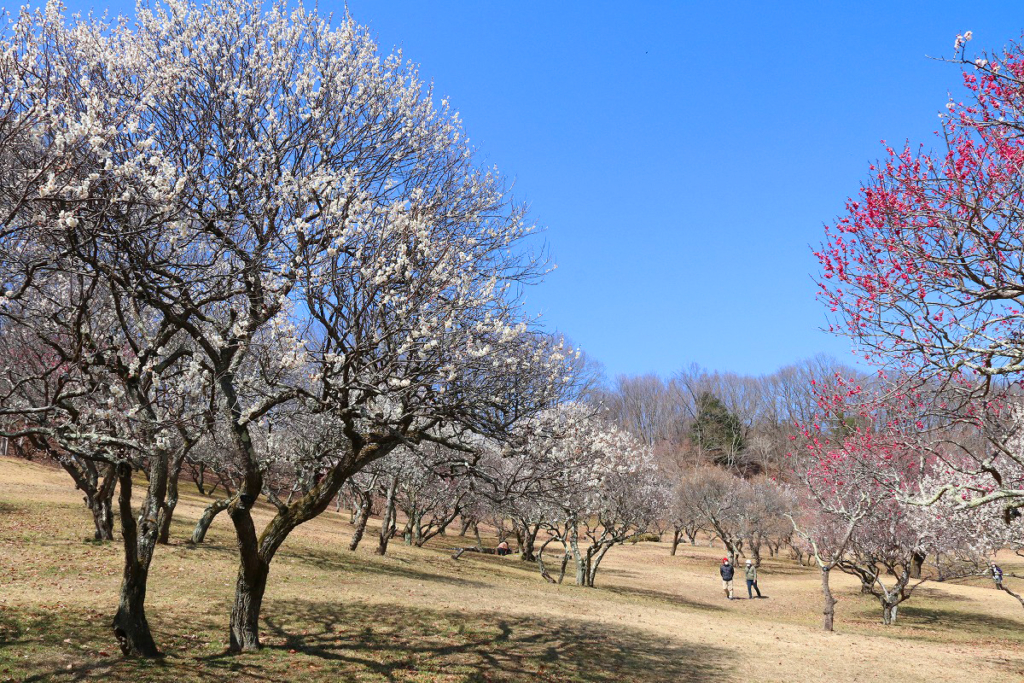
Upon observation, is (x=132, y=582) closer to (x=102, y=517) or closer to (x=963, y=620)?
(x=102, y=517)

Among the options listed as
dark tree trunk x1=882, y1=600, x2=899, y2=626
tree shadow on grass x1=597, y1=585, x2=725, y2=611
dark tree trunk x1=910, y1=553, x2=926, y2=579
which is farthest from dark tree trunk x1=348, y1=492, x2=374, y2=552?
dark tree trunk x1=910, y1=553, x2=926, y2=579

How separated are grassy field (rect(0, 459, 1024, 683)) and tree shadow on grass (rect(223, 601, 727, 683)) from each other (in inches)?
2.2

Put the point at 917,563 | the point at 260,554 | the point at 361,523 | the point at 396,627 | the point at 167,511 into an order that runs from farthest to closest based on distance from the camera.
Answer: the point at 917,563 → the point at 361,523 → the point at 167,511 → the point at 396,627 → the point at 260,554

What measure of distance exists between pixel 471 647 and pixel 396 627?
2.00 meters

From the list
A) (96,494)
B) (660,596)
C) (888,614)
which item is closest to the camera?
(96,494)

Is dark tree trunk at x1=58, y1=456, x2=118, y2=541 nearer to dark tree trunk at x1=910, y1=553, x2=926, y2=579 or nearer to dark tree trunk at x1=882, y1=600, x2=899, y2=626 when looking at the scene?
dark tree trunk at x1=882, y1=600, x2=899, y2=626

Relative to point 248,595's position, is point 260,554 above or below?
above

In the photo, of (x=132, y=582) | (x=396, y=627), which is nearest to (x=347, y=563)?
(x=396, y=627)

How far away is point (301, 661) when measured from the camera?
37.1 ft

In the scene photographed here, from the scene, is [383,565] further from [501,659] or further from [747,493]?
[747,493]

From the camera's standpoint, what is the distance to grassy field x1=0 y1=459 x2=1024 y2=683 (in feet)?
36.9

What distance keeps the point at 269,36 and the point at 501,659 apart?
11264 mm

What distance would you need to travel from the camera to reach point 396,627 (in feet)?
48.2

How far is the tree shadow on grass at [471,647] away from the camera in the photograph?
1195 centimetres
